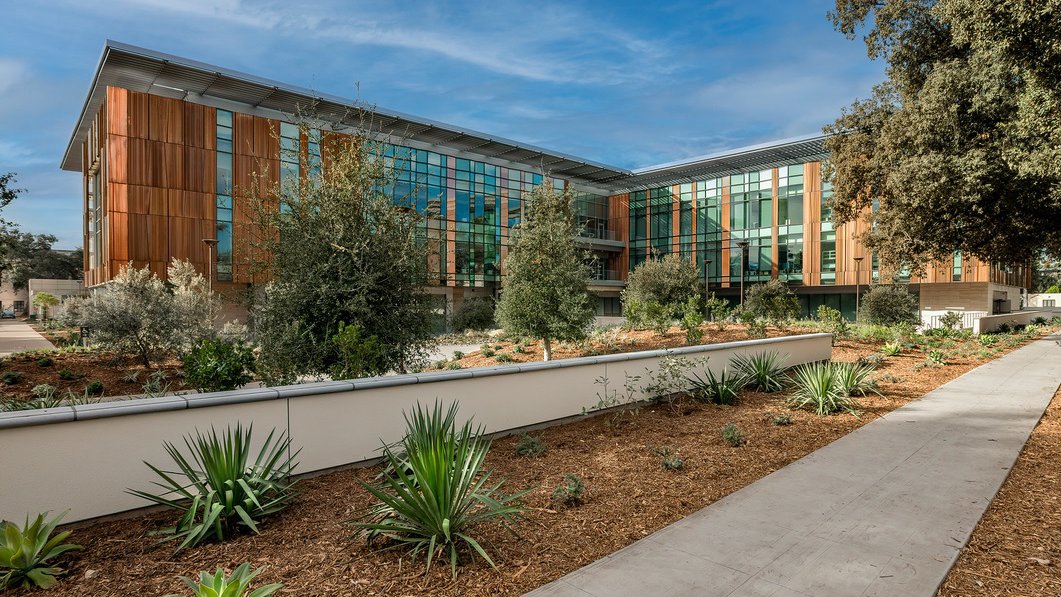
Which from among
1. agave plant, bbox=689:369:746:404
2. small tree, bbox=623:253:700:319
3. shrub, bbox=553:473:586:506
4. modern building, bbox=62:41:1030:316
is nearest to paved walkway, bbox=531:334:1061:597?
shrub, bbox=553:473:586:506

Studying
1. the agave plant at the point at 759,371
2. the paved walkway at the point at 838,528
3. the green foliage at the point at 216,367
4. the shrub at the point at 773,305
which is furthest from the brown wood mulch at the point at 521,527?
the shrub at the point at 773,305

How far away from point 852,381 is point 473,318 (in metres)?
25.5

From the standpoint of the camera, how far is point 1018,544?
3.96 meters

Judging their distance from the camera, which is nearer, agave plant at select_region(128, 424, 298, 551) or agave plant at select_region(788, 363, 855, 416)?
agave plant at select_region(128, 424, 298, 551)

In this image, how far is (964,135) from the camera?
13344 mm

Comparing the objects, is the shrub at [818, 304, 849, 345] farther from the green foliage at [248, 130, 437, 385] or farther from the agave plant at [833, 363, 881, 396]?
the green foliage at [248, 130, 437, 385]

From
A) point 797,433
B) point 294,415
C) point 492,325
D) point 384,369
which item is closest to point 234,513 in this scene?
point 294,415

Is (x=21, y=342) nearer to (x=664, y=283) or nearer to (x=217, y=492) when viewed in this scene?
(x=217, y=492)

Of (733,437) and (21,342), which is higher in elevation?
(733,437)

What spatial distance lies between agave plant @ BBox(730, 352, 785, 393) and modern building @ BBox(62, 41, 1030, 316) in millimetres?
11632

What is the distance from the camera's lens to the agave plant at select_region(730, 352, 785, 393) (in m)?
10.1

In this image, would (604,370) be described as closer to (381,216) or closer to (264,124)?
(381,216)

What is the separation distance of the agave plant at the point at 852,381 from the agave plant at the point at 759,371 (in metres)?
1.08

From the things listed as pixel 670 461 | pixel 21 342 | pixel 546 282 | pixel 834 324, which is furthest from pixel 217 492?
pixel 21 342
